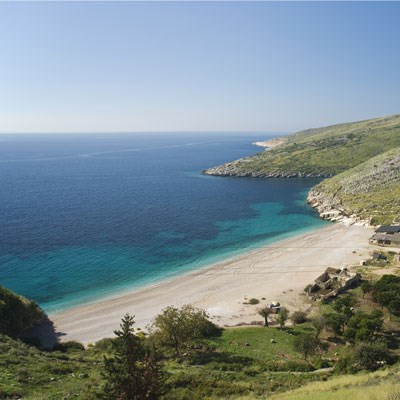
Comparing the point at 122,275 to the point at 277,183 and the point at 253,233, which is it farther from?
the point at 277,183

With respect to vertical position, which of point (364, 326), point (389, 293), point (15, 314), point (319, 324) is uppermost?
point (389, 293)

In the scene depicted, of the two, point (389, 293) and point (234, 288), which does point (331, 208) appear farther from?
point (389, 293)

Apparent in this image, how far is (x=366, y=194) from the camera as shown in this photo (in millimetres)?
109500

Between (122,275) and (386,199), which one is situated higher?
(386,199)

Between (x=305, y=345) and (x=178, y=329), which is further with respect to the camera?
(x=178, y=329)

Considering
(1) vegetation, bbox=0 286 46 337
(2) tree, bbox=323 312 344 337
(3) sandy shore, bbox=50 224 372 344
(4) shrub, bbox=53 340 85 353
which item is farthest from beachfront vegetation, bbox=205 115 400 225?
(1) vegetation, bbox=0 286 46 337

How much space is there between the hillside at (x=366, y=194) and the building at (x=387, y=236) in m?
9.59

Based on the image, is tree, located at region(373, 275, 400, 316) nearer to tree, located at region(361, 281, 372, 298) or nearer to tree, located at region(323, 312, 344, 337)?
tree, located at region(361, 281, 372, 298)

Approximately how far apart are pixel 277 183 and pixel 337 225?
70247mm

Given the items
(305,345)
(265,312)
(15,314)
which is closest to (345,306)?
Answer: (265,312)

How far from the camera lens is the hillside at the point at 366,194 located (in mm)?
93931

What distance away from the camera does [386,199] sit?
100 meters

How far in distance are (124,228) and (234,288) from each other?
141ft

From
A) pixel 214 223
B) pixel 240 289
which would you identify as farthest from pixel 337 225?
pixel 240 289
